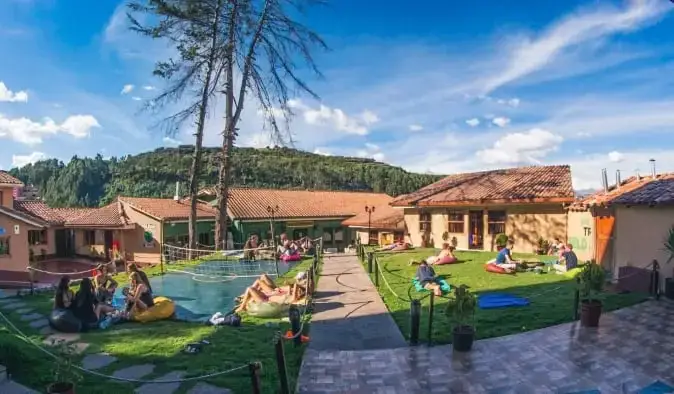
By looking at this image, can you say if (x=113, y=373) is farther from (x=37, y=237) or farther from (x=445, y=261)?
(x=37, y=237)

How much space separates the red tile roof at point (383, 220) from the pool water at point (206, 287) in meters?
10.1

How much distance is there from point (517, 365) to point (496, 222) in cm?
1652

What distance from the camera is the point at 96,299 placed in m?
9.50

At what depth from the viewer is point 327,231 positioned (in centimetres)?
3522

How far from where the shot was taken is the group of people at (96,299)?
29.5 ft

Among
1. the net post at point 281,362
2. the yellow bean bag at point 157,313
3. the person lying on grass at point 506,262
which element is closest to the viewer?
the net post at point 281,362

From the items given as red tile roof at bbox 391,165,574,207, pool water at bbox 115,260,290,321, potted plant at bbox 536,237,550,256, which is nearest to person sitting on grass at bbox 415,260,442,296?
pool water at bbox 115,260,290,321

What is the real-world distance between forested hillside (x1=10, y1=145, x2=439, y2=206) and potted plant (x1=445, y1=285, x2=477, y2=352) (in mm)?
47366

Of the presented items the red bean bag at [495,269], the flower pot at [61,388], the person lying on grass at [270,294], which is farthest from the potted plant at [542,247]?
the flower pot at [61,388]

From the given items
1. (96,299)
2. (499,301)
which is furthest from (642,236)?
(96,299)

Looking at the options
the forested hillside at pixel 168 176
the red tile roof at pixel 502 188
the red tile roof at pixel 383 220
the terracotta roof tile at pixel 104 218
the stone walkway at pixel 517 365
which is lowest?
the stone walkway at pixel 517 365

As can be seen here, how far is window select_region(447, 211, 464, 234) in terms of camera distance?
77.7 feet

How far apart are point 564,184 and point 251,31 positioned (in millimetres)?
16723

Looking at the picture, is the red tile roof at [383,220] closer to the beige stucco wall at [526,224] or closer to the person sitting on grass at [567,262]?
the beige stucco wall at [526,224]
